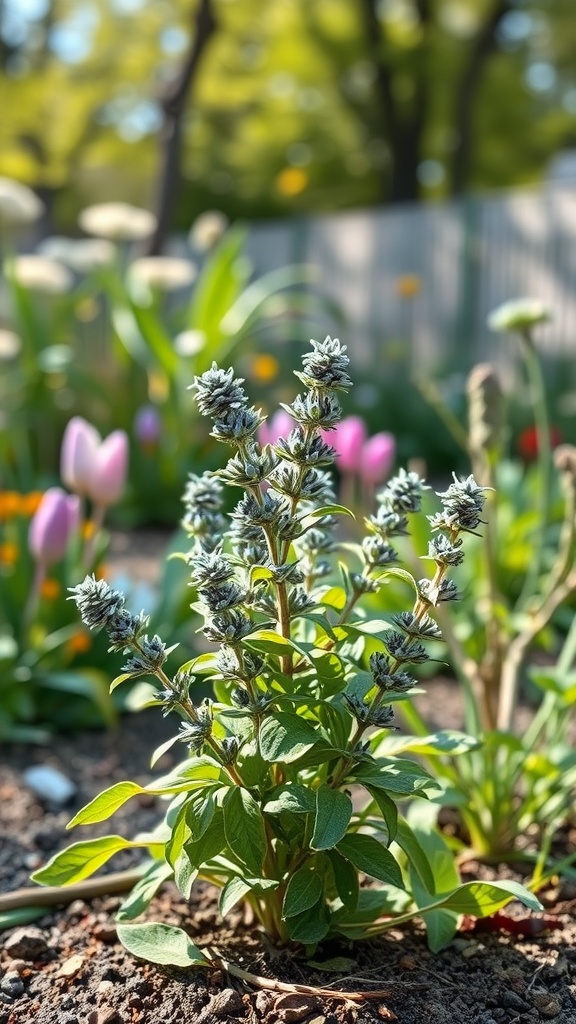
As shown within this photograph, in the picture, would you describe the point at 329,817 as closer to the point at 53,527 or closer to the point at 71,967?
the point at 71,967

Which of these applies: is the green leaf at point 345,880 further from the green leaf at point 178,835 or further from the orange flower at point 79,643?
the orange flower at point 79,643

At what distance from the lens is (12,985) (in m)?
1.32

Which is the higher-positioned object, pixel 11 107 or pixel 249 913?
pixel 11 107

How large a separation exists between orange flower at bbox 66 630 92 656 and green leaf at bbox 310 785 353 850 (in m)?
1.55

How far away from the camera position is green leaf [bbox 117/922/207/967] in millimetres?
1239

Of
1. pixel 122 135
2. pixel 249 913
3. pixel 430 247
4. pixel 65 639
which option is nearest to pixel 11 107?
pixel 122 135

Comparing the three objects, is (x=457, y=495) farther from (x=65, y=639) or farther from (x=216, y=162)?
(x=216, y=162)

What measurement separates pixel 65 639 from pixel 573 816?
1219 millimetres

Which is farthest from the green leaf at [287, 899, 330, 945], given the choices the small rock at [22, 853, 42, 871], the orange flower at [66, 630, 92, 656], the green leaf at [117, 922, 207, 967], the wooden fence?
the wooden fence

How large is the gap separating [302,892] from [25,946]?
1.48 feet

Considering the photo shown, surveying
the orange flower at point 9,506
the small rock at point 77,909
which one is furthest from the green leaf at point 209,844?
the orange flower at point 9,506

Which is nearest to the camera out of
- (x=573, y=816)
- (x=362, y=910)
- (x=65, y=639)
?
(x=362, y=910)

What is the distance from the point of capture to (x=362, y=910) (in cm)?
132

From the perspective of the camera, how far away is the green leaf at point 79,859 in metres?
1.26
